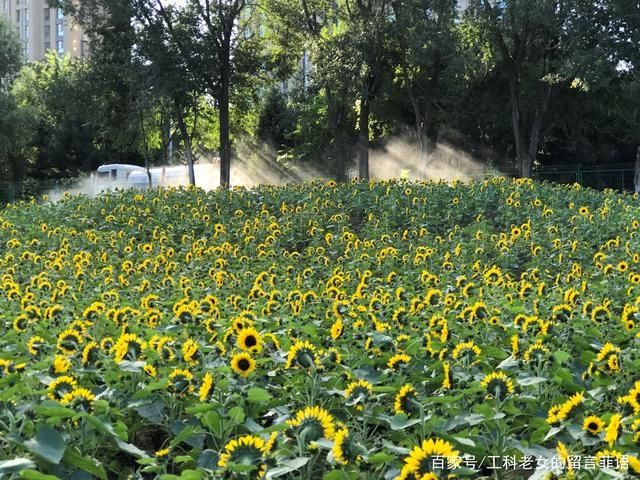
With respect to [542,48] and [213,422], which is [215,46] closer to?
[542,48]

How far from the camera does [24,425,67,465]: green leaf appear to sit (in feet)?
6.75

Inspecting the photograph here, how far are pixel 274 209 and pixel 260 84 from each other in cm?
1661

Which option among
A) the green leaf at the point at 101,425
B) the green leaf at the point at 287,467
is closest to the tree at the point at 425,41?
the green leaf at the point at 101,425

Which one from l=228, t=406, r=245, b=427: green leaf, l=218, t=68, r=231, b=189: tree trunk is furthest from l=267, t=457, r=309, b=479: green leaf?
l=218, t=68, r=231, b=189: tree trunk

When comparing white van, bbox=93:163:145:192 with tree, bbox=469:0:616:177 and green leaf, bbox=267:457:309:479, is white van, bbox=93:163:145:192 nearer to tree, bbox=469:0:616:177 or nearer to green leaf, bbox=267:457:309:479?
tree, bbox=469:0:616:177

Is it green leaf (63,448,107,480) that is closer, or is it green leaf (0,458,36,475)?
green leaf (0,458,36,475)

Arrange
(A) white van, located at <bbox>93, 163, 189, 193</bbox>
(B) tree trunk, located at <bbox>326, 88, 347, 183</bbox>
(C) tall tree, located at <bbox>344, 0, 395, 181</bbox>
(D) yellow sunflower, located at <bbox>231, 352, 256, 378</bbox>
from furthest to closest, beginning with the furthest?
1. (A) white van, located at <bbox>93, 163, 189, 193</bbox>
2. (B) tree trunk, located at <bbox>326, 88, 347, 183</bbox>
3. (C) tall tree, located at <bbox>344, 0, 395, 181</bbox>
4. (D) yellow sunflower, located at <bbox>231, 352, 256, 378</bbox>

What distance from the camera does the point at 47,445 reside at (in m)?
2.11

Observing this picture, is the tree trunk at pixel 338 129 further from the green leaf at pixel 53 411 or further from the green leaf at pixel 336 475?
the green leaf at pixel 336 475

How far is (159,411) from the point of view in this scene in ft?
9.00

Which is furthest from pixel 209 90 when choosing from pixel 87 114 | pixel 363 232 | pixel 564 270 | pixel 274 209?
pixel 564 270

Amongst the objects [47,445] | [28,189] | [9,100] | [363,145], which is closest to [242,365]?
[47,445]

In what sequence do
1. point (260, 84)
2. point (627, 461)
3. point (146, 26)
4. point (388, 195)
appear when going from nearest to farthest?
1. point (627, 461)
2. point (388, 195)
3. point (146, 26)
4. point (260, 84)

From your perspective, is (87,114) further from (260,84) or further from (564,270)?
(564,270)
